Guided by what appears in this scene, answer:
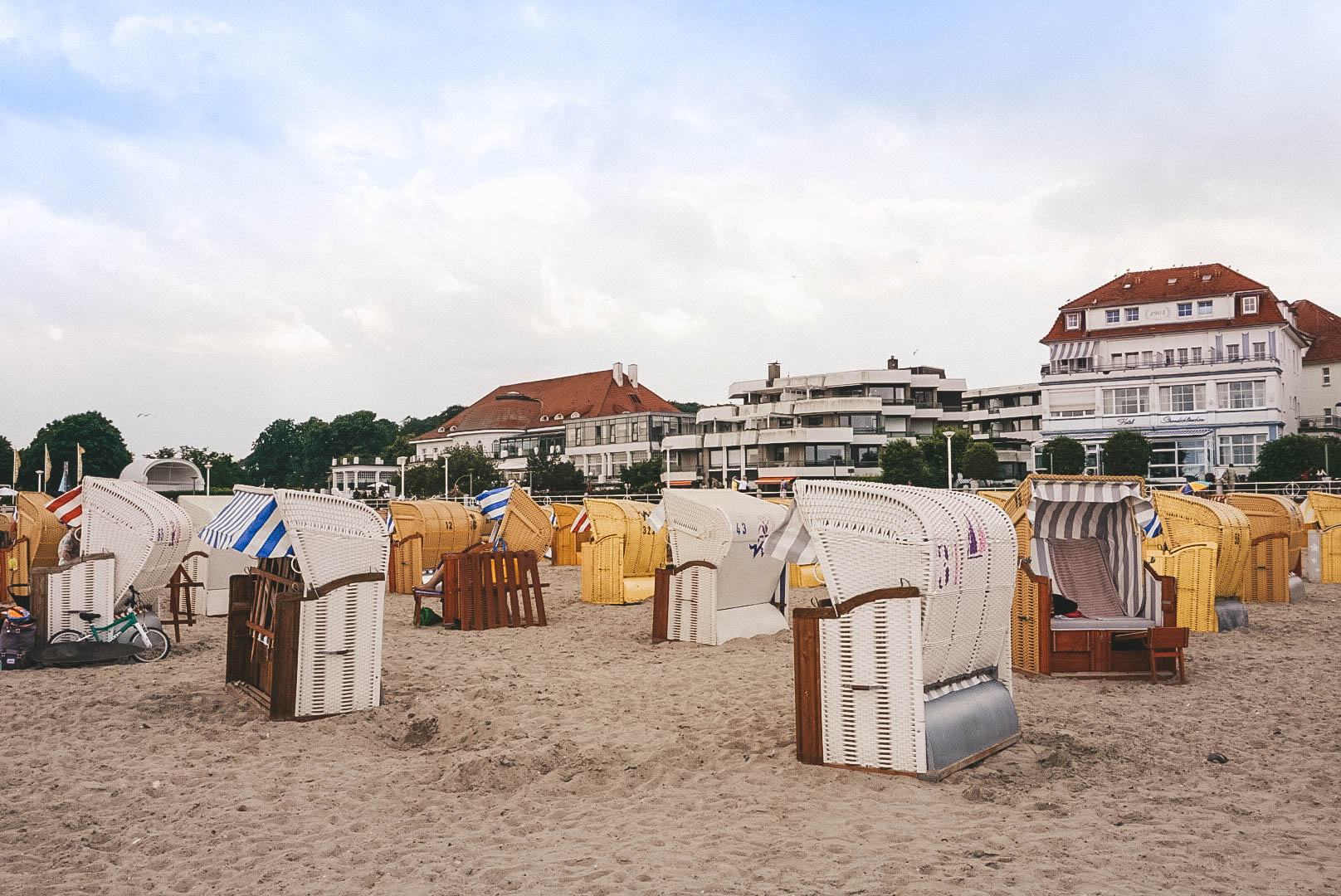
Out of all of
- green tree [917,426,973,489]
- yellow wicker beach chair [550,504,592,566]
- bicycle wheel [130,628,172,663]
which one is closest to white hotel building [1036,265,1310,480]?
green tree [917,426,973,489]

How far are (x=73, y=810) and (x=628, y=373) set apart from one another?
3043 inches

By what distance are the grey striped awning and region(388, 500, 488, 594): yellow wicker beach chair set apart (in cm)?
5136

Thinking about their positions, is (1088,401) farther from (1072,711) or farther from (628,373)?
(1072,711)

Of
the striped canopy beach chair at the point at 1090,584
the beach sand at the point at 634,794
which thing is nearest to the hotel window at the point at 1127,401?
the striped canopy beach chair at the point at 1090,584

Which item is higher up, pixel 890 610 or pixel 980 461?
pixel 980 461

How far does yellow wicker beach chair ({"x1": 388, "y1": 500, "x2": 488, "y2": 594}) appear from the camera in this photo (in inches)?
805

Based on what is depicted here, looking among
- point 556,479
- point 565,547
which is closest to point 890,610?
point 565,547

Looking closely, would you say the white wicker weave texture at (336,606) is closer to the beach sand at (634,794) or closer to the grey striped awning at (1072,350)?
the beach sand at (634,794)

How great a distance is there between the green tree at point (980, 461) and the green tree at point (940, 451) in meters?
1.58

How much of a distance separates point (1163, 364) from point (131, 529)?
198 feet

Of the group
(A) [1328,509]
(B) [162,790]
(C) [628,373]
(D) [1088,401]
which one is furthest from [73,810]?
(C) [628,373]

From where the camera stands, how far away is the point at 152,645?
11961 millimetres

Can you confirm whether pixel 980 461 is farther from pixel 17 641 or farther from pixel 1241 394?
pixel 17 641

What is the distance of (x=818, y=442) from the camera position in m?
69.6
